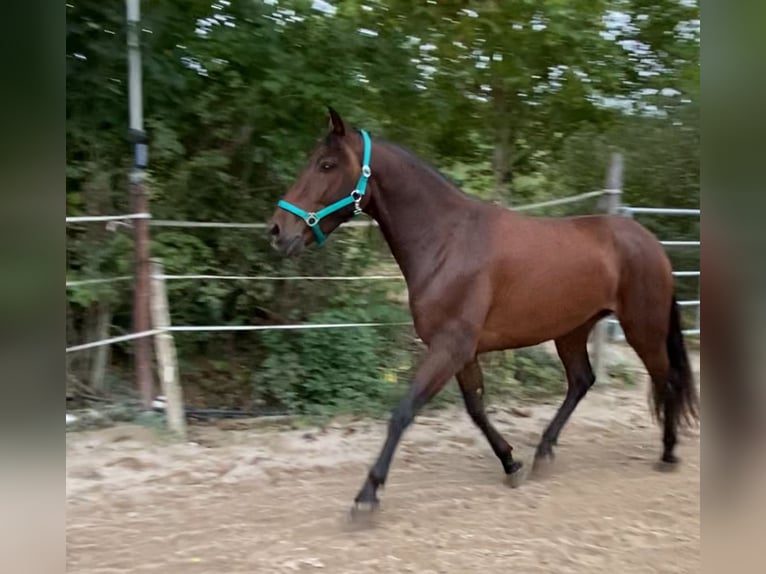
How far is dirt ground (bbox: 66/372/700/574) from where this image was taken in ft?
8.63

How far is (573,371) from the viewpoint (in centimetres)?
399

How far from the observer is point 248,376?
5078 millimetres

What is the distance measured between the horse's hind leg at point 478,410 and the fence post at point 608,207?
86.9 inches

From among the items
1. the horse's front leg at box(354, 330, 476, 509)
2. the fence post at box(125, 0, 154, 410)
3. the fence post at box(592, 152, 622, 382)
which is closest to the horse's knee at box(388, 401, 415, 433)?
the horse's front leg at box(354, 330, 476, 509)

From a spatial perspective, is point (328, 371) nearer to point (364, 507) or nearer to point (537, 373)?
point (537, 373)

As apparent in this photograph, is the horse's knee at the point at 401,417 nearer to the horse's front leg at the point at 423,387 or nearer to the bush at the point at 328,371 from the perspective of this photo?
the horse's front leg at the point at 423,387

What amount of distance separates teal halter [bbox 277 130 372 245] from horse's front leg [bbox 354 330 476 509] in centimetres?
74

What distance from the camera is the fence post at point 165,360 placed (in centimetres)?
415

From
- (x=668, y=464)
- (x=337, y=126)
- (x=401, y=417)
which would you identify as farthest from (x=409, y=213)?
(x=668, y=464)

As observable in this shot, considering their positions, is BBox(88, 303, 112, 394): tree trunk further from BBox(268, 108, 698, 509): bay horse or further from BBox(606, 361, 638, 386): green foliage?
BBox(606, 361, 638, 386): green foliage

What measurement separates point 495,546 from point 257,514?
1082mm
